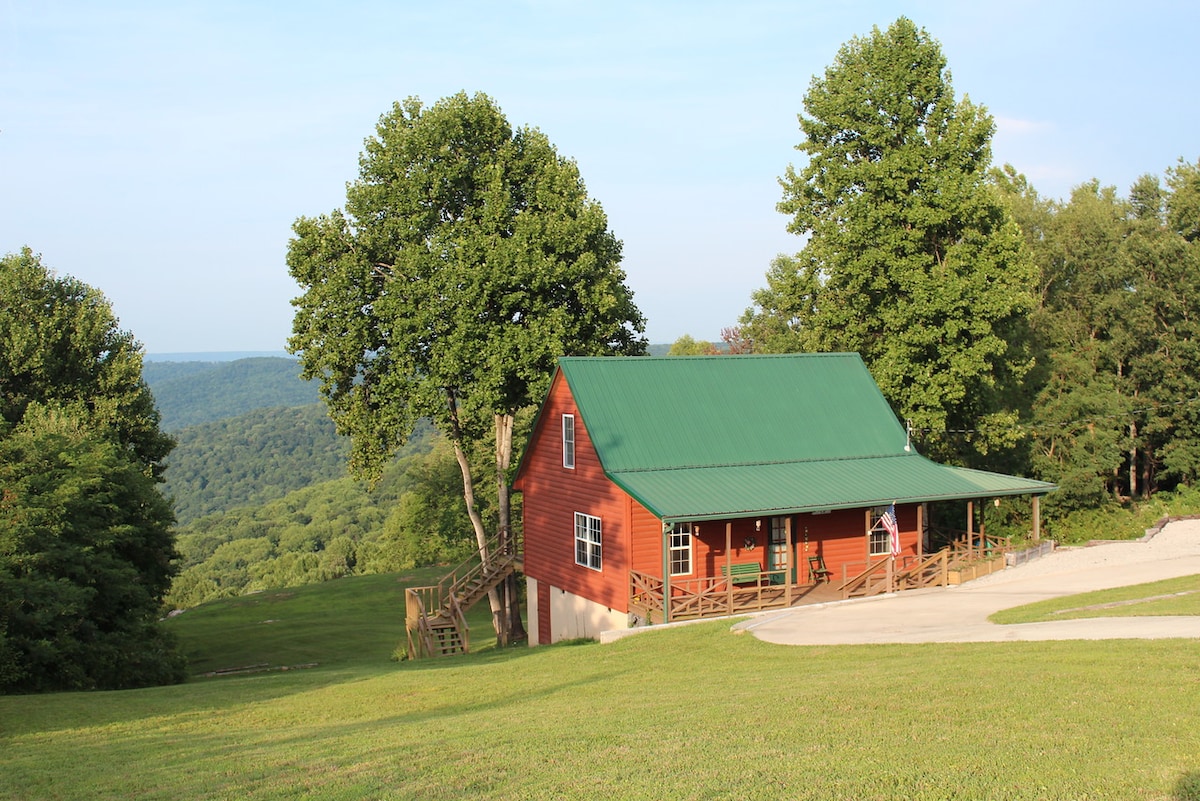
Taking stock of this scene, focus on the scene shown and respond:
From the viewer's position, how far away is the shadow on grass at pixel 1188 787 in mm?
8766

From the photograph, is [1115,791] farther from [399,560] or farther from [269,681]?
[399,560]

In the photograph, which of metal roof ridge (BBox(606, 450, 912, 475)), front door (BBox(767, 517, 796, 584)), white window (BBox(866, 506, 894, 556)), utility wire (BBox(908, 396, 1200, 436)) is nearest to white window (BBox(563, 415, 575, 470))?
metal roof ridge (BBox(606, 450, 912, 475))

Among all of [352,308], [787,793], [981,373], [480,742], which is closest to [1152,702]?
[787,793]

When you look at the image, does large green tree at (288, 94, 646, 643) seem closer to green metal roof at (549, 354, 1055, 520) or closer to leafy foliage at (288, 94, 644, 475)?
leafy foliage at (288, 94, 644, 475)

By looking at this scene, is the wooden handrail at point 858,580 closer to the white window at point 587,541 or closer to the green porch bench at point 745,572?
the green porch bench at point 745,572

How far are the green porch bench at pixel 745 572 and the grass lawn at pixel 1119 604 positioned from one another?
6.33 m

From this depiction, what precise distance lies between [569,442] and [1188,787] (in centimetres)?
2175

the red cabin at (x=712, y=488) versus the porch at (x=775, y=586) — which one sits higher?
the red cabin at (x=712, y=488)

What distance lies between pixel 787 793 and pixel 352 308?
2959 cm

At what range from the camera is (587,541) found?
94.5 ft

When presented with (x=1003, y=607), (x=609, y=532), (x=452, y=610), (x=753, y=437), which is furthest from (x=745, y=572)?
(x=452, y=610)

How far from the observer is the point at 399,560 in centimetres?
7631

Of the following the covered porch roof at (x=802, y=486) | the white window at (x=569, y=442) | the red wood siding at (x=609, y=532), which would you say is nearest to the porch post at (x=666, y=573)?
the covered porch roof at (x=802, y=486)

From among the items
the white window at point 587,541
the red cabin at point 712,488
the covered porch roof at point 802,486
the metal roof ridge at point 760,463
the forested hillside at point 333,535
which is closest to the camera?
the covered porch roof at point 802,486
